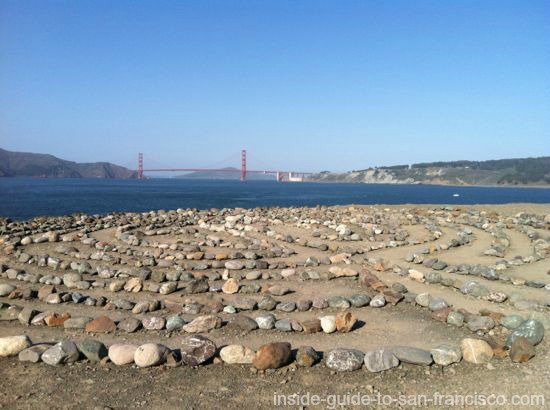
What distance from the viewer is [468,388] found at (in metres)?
4.55

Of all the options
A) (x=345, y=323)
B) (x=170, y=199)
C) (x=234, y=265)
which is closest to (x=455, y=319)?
(x=345, y=323)

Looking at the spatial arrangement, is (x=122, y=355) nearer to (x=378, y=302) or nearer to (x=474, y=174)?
(x=378, y=302)

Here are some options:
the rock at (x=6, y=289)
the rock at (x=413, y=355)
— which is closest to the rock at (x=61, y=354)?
the rock at (x=6, y=289)

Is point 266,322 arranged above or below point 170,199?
above

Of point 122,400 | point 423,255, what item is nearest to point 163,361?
point 122,400

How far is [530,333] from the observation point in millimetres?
5590

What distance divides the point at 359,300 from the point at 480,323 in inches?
73.9

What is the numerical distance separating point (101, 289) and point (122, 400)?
14.7 ft

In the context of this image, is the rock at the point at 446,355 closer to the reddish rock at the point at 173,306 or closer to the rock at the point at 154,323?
the rock at the point at 154,323

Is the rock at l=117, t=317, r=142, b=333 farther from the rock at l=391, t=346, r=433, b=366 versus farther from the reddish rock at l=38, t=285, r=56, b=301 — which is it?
the rock at l=391, t=346, r=433, b=366

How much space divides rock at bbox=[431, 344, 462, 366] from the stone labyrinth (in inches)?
0.6

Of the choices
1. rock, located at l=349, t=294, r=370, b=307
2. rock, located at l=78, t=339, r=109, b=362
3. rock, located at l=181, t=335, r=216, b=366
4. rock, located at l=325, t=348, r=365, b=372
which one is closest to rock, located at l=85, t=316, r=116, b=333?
rock, located at l=78, t=339, r=109, b=362

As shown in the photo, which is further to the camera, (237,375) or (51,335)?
(51,335)

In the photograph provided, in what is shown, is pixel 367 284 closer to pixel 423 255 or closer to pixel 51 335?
pixel 423 255
